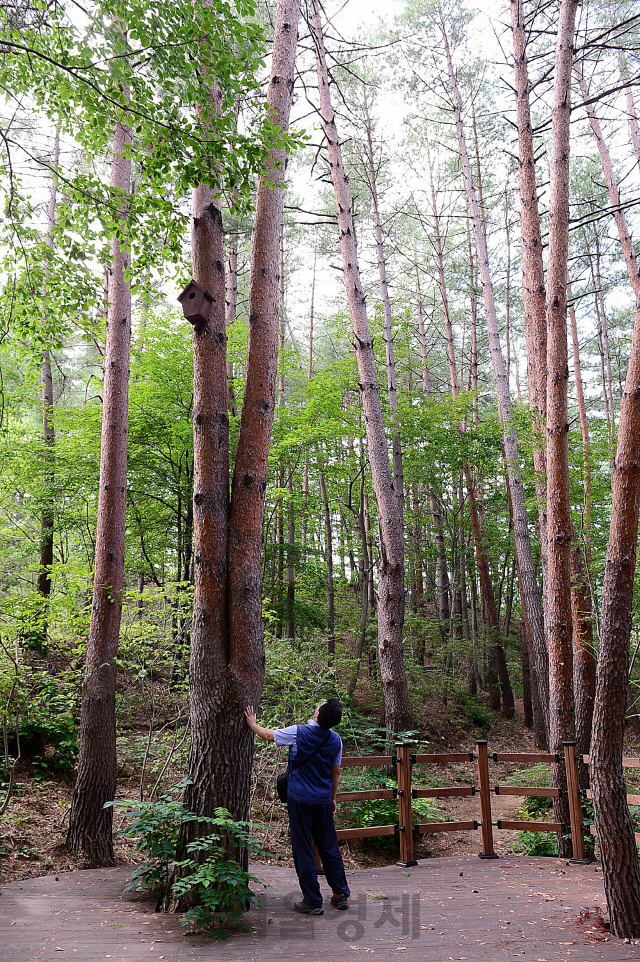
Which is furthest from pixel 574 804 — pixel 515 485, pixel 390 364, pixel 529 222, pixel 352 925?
pixel 390 364

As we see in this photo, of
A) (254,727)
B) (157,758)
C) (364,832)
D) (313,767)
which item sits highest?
(254,727)

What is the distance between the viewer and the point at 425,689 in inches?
582

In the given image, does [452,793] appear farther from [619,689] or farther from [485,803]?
[619,689]

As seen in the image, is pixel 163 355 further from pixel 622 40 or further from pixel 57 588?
pixel 622 40

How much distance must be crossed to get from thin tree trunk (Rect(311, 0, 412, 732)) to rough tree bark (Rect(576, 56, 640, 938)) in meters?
3.98

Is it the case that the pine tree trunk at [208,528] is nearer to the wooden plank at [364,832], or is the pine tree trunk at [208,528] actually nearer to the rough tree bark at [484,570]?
the wooden plank at [364,832]

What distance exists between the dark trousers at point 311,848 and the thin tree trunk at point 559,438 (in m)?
3.31

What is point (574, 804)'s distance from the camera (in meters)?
6.27

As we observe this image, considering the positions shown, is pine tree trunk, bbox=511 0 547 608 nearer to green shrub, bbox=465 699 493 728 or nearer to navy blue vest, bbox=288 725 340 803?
navy blue vest, bbox=288 725 340 803

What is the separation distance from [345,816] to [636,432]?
5702 millimetres

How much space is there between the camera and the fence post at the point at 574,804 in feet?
20.7

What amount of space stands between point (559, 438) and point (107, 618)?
5.48m

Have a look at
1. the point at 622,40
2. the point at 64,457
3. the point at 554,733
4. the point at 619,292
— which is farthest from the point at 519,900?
the point at 619,292

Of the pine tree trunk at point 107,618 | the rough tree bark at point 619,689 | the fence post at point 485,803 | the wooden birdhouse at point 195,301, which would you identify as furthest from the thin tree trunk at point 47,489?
the rough tree bark at point 619,689
